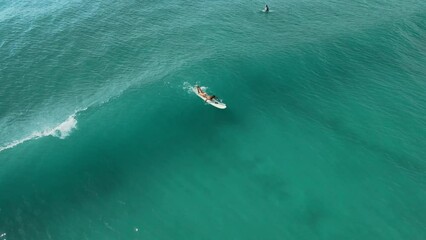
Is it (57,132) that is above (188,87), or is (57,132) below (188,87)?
below

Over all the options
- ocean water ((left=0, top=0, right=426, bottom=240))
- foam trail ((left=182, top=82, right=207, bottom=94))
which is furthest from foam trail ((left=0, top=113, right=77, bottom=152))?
foam trail ((left=182, top=82, right=207, bottom=94))

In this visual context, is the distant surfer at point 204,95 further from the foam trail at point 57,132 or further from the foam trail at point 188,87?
the foam trail at point 57,132

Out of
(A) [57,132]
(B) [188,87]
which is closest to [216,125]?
(B) [188,87]

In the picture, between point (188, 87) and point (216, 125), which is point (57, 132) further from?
point (216, 125)

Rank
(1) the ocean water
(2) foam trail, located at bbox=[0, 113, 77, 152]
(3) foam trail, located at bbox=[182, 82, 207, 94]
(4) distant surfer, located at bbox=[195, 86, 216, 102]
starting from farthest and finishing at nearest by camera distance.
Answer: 1. (3) foam trail, located at bbox=[182, 82, 207, 94]
2. (4) distant surfer, located at bbox=[195, 86, 216, 102]
3. (2) foam trail, located at bbox=[0, 113, 77, 152]
4. (1) the ocean water

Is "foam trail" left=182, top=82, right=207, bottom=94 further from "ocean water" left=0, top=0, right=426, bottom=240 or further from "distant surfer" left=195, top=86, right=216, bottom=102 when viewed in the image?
"distant surfer" left=195, top=86, right=216, bottom=102

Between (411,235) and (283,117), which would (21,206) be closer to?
Answer: (283,117)

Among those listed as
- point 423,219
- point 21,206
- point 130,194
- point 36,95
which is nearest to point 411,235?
point 423,219
